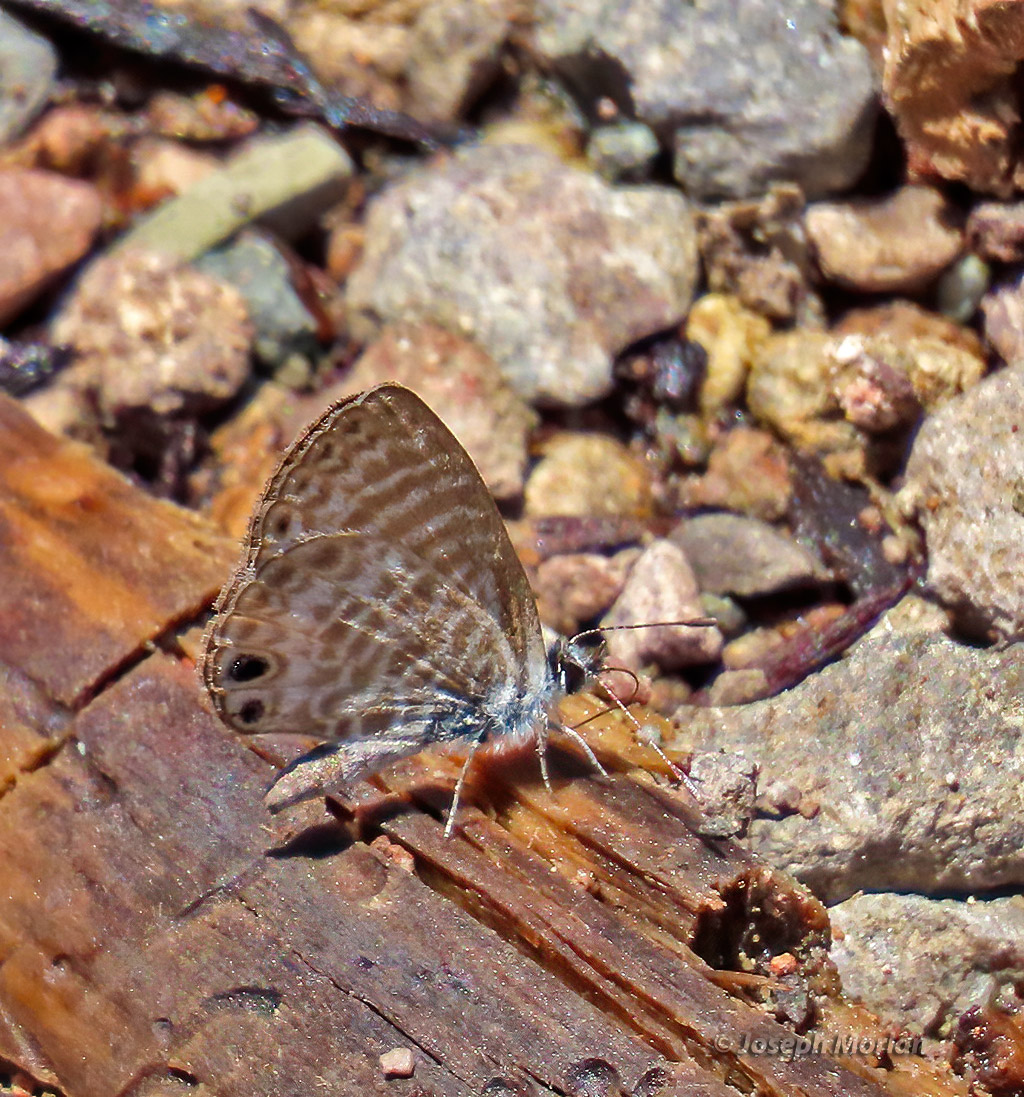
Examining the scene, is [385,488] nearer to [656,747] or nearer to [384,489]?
[384,489]

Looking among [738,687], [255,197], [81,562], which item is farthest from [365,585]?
[255,197]

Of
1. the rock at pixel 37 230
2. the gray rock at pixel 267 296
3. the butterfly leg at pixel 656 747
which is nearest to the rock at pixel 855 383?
the butterfly leg at pixel 656 747

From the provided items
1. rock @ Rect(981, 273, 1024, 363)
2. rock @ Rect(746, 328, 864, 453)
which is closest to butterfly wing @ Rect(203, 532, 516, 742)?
rock @ Rect(746, 328, 864, 453)

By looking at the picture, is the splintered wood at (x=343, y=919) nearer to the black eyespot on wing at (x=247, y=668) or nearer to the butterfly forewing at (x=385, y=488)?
the black eyespot on wing at (x=247, y=668)

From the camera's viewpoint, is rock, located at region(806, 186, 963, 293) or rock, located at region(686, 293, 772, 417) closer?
rock, located at region(806, 186, 963, 293)

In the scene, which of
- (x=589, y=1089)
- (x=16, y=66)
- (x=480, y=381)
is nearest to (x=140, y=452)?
(x=480, y=381)

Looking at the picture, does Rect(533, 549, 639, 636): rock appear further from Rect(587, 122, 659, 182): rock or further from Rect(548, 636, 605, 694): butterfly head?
Rect(587, 122, 659, 182): rock

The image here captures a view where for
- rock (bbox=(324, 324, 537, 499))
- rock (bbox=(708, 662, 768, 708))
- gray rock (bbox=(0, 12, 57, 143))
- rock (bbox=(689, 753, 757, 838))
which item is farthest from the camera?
gray rock (bbox=(0, 12, 57, 143))
